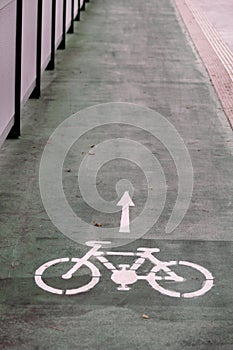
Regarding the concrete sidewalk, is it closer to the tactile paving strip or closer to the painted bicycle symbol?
the painted bicycle symbol

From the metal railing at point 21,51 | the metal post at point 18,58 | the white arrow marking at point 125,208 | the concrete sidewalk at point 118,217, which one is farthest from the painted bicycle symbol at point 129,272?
the metal post at point 18,58

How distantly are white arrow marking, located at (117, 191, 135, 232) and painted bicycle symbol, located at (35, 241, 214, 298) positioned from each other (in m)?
0.64

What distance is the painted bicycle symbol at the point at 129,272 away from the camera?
7270 mm

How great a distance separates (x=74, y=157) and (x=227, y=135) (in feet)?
8.48

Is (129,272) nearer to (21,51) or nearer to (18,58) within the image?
(18,58)

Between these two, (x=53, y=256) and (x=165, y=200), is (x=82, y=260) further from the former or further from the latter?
(x=165, y=200)

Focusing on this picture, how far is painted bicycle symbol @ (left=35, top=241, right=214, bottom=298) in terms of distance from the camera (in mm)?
7270

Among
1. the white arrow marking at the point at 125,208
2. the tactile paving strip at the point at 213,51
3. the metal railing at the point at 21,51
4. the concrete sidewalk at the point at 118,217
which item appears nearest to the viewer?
the concrete sidewalk at the point at 118,217

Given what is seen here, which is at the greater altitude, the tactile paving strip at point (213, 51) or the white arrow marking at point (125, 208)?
the white arrow marking at point (125, 208)

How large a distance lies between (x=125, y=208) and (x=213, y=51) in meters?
10.9

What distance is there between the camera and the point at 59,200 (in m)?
9.55

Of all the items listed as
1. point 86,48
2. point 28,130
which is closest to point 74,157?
point 28,130

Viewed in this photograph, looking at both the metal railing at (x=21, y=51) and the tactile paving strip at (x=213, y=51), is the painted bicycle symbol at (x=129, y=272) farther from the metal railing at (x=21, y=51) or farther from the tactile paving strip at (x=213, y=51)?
the tactile paving strip at (x=213, y=51)

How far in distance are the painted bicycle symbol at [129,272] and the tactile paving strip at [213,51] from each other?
230 inches
